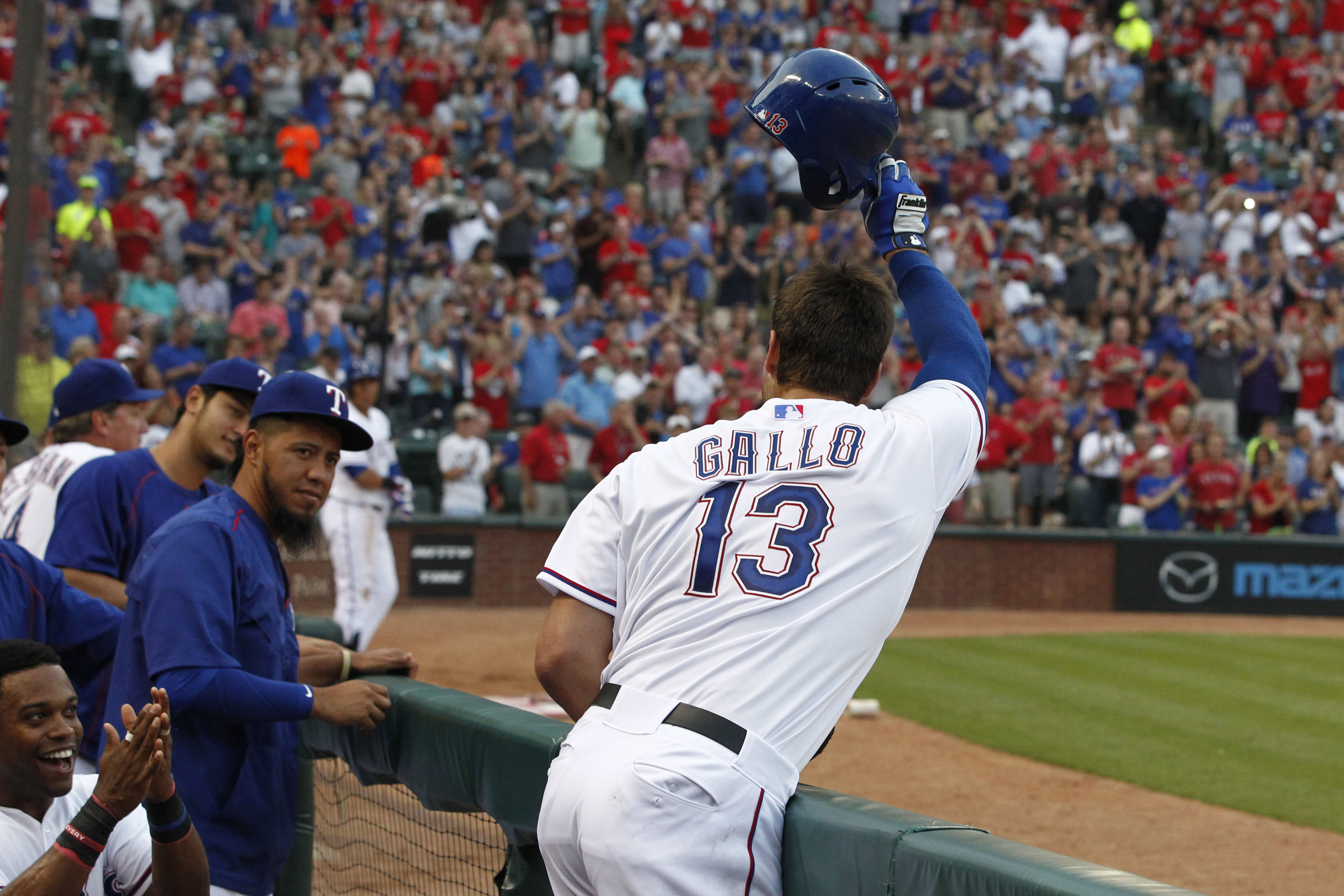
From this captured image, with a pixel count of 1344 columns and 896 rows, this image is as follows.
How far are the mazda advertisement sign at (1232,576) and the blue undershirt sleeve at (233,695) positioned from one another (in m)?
13.5

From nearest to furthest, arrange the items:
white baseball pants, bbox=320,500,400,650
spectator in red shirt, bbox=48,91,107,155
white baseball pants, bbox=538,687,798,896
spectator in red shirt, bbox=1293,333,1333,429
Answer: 1. white baseball pants, bbox=538,687,798,896
2. white baseball pants, bbox=320,500,400,650
3. spectator in red shirt, bbox=48,91,107,155
4. spectator in red shirt, bbox=1293,333,1333,429

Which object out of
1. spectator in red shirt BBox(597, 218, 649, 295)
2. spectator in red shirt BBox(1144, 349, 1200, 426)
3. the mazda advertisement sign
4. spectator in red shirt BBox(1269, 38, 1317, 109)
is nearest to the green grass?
the mazda advertisement sign

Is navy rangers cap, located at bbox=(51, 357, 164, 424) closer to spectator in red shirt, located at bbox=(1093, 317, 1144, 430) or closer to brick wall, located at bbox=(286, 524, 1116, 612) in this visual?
brick wall, located at bbox=(286, 524, 1116, 612)

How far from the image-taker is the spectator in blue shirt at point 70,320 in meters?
12.8

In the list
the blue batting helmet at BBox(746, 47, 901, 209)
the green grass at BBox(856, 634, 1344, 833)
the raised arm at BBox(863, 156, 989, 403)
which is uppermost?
the blue batting helmet at BBox(746, 47, 901, 209)

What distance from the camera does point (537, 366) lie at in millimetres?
15273

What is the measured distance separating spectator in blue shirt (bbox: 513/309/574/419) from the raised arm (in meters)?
12.3

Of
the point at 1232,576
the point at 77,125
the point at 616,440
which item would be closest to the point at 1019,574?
the point at 1232,576

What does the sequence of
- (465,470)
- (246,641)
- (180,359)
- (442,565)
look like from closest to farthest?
(246,641) → (180,359) → (465,470) → (442,565)

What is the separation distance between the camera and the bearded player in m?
2.33

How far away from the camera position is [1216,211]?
2020 centimetres

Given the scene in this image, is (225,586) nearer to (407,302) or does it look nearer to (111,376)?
(111,376)

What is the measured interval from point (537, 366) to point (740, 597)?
42.7 ft

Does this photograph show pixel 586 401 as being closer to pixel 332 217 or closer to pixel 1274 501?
pixel 332 217
